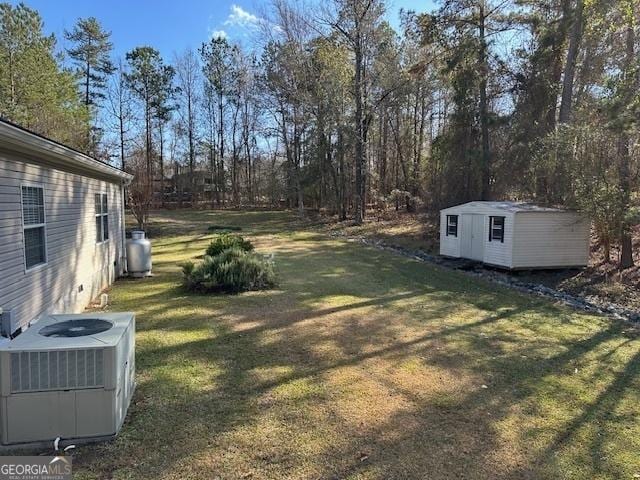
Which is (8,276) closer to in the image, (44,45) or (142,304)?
(142,304)

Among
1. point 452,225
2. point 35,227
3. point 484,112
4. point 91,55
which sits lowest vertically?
point 452,225

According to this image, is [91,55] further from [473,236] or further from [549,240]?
[549,240]

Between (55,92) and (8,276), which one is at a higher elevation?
(55,92)

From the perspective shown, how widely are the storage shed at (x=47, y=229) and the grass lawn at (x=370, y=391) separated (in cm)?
96

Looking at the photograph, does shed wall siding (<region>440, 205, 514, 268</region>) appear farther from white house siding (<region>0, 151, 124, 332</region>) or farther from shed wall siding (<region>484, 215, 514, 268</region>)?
white house siding (<region>0, 151, 124, 332</region>)

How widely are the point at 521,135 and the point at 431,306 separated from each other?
10.0m

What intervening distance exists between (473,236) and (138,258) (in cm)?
881

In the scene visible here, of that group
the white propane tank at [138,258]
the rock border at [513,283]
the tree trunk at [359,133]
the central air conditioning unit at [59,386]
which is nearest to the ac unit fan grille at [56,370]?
the central air conditioning unit at [59,386]

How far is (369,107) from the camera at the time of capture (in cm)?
2244

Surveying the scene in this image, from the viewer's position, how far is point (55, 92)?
17391mm

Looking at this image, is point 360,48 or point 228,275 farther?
point 360,48

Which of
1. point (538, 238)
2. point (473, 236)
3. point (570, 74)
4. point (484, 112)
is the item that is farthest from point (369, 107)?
point (538, 238)

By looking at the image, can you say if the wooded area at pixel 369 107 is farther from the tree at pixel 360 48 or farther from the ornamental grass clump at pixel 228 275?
the ornamental grass clump at pixel 228 275

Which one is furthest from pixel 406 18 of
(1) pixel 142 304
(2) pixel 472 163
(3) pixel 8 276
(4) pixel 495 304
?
(3) pixel 8 276
